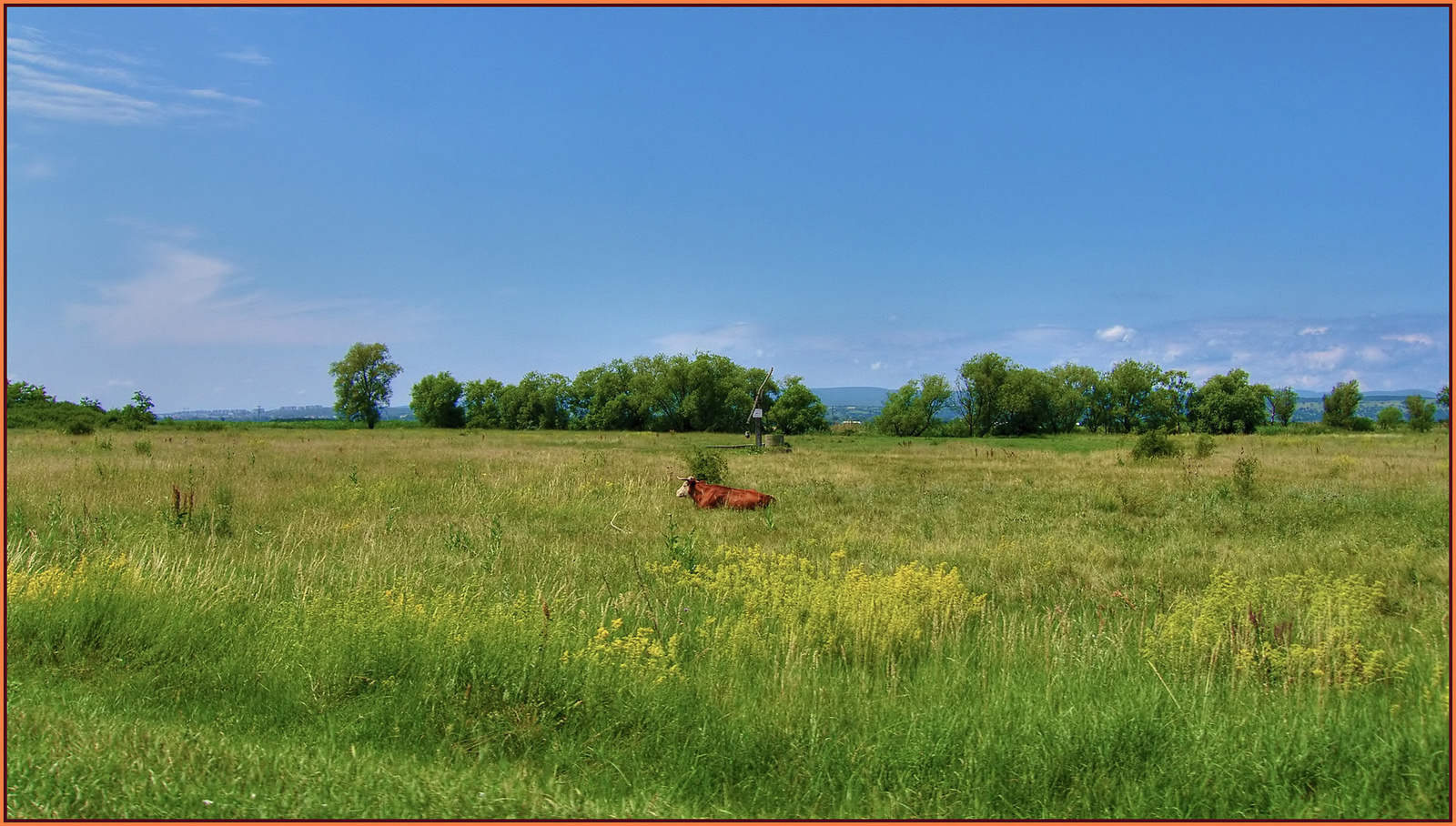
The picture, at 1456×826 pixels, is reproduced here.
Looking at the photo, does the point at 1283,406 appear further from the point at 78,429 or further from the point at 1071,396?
the point at 78,429

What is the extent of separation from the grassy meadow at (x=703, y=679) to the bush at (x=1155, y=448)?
19.4m

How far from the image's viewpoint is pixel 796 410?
94.0m

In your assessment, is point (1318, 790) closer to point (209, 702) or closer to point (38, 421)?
point (209, 702)

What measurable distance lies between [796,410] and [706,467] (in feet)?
250

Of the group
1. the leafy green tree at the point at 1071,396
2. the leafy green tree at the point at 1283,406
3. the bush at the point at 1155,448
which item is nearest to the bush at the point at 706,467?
the bush at the point at 1155,448

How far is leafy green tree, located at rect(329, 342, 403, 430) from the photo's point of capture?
87.5m

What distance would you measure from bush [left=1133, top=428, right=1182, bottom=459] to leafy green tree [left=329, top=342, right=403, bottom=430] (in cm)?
8107

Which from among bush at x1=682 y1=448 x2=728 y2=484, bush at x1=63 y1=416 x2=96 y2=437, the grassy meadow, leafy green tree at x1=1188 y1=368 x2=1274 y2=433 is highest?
leafy green tree at x1=1188 y1=368 x2=1274 y2=433

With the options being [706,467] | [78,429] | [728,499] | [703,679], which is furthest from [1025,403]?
[703,679]

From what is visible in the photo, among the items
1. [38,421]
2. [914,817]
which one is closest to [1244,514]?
[914,817]

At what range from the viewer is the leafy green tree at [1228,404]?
92375 millimetres

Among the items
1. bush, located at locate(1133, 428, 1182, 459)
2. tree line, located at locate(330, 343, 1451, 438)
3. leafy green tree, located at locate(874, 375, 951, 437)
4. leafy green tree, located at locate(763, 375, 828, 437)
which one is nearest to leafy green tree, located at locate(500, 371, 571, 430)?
tree line, located at locate(330, 343, 1451, 438)

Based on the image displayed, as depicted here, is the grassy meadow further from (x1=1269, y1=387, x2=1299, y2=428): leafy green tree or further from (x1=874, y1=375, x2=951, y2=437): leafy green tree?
(x1=1269, y1=387, x2=1299, y2=428): leafy green tree

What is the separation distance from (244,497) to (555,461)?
995 cm
